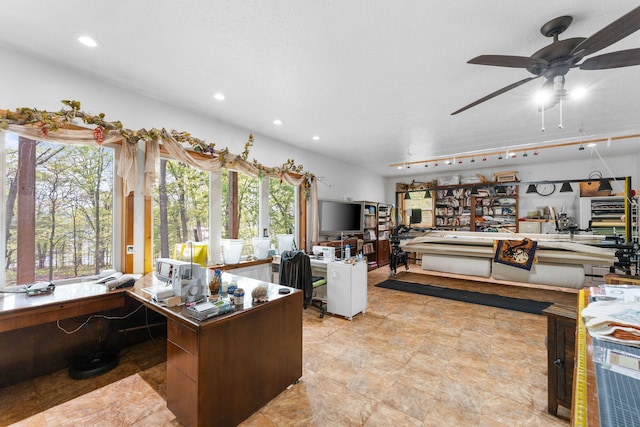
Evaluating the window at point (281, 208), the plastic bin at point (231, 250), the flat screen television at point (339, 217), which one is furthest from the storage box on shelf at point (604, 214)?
the plastic bin at point (231, 250)

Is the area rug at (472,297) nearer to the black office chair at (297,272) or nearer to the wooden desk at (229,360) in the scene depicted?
the black office chair at (297,272)

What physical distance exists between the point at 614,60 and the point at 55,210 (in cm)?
478

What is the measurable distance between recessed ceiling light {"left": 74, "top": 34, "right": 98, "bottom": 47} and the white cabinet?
3284 mm

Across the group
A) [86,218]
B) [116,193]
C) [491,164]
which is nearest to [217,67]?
[116,193]

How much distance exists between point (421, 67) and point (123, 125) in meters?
3.16

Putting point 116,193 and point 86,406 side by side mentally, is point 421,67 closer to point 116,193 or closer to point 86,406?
point 116,193

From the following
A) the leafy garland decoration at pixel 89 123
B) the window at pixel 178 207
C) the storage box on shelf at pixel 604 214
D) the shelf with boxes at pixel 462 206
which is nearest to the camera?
the leafy garland decoration at pixel 89 123

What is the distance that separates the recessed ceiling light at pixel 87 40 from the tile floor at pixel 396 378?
2.87 metres

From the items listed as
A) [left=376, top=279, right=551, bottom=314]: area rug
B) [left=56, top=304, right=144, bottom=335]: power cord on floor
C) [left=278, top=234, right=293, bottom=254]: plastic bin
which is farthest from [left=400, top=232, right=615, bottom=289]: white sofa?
[left=56, top=304, right=144, bottom=335]: power cord on floor

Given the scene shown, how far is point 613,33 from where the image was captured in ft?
4.94

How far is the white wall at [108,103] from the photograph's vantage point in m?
2.28

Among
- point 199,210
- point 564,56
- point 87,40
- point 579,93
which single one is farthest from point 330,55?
point 579,93

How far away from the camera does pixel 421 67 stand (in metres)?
2.46

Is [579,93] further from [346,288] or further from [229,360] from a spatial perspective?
[229,360]
